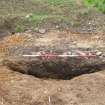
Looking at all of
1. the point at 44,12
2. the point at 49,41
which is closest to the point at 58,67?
the point at 49,41

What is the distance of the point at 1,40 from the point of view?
8.59 m

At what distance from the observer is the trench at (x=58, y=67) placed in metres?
7.54

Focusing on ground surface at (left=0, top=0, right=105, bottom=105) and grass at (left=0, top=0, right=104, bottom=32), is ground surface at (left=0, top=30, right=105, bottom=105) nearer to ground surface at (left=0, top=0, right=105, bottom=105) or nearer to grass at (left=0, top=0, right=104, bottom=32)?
ground surface at (left=0, top=0, right=105, bottom=105)

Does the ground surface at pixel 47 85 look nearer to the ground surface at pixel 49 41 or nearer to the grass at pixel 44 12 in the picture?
the ground surface at pixel 49 41

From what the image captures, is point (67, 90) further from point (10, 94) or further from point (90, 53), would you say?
point (90, 53)

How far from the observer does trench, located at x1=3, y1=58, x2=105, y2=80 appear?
7543mm

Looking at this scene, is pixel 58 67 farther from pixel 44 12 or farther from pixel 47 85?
pixel 44 12

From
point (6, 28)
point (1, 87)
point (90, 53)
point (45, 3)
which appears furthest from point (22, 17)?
point (1, 87)

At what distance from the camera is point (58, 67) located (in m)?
7.64

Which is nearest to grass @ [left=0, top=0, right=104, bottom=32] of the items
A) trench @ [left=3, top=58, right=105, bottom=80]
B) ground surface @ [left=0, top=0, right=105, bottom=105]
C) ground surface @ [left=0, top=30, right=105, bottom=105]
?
ground surface @ [left=0, top=0, right=105, bottom=105]

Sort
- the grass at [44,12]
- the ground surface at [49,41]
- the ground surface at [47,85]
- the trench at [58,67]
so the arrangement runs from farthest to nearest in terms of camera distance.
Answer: the grass at [44,12] < the trench at [58,67] < the ground surface at [49,41] < the ground surface at [47,85]

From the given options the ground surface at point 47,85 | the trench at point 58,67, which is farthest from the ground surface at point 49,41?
the trench at point 58,67

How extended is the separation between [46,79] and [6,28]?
2130 mm

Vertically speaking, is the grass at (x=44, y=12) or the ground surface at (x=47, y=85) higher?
the ground surface at (x=47, y=85)
